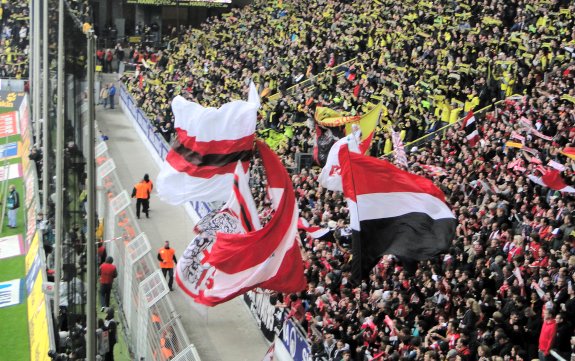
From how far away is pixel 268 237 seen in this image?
55.5ft

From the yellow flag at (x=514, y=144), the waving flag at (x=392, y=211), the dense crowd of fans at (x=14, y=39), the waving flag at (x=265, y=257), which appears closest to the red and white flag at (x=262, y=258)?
the waving flag at (x=265, y=257)

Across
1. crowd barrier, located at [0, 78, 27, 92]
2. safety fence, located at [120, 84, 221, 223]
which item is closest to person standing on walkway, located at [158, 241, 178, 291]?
safety fence, located at [120, 84, 221, 223]

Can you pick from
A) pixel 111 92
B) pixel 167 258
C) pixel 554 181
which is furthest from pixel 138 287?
pixel 111 92

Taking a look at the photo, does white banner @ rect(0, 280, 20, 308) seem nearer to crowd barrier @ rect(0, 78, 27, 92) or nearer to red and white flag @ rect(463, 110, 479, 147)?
red and white flag @ rect(463, 110, 479, 147)

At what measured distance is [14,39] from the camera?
5506 cm

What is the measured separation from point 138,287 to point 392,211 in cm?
783

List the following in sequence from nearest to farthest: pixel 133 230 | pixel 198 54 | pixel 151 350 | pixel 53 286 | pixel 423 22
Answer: pixel 151 350
pixel 53 286
pixel 133 230
pixel 423 22
pixel 198 54

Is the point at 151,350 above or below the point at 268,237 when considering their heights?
below

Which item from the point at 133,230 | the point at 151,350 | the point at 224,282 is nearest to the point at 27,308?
the point at 133,230

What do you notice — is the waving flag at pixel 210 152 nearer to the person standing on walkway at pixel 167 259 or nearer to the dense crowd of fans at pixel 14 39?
the person standing on walkway at pixel 167 259

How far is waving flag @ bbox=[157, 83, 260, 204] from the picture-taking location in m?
18.4

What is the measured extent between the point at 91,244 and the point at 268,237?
3.11m

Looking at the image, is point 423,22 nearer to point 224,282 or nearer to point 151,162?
point 151,162

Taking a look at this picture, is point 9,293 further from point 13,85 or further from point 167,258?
point 13,85
